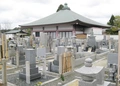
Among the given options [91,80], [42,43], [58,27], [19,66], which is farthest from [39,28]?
[91,80]

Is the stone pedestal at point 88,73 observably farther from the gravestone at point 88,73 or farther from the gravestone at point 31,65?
the gravestone at point 31,65

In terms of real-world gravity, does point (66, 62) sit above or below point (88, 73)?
below

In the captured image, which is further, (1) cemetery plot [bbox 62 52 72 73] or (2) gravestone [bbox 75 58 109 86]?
(1) cemetery plot [bbox 62 52 72 73]

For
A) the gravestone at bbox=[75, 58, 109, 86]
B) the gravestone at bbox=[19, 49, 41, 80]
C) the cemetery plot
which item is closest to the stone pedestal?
the gravestone at bbox=[75, 58, 109, 86]

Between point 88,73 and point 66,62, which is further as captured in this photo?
point 66,62

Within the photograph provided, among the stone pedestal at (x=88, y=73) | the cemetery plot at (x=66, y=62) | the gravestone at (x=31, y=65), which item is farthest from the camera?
the cemetery plot at (x=66, y=62)

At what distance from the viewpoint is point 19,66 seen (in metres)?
7.61

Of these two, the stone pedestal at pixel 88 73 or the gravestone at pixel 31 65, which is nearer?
the stone pedestal at pixel 88 73

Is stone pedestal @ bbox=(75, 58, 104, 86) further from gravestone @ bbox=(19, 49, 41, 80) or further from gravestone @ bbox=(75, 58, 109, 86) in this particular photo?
gravestone @ bbox=(19, 49, 41, 80)

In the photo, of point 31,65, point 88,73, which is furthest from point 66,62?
point 88,73

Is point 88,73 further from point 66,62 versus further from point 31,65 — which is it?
point 66,62

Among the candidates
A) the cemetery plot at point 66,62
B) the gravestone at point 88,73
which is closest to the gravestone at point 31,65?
the cemetery plot at point 66,62

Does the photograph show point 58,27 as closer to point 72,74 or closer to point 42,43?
point 42,43

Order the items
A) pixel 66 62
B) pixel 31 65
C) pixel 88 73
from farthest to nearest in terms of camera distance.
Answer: pixel 66 62 → pixel 31 65 → pixel 88 73
